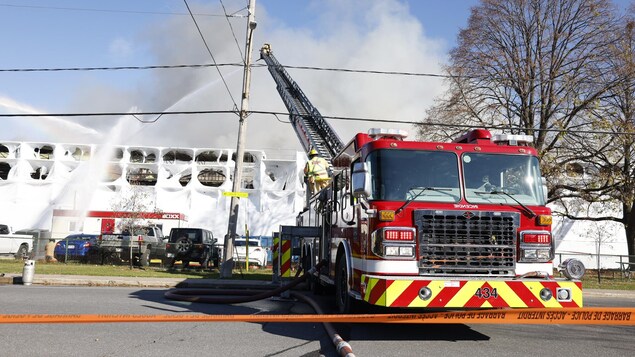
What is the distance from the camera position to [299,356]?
5.50 metres

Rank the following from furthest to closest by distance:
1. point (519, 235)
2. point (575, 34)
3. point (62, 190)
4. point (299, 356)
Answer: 1. point (62, 190)
2. point (575, 34)
3. point (519, 235)
4. point (299, 356)

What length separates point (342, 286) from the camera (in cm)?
752

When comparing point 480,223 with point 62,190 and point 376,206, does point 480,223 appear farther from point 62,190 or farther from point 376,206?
point 62,190

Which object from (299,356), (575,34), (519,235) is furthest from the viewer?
(575,34)

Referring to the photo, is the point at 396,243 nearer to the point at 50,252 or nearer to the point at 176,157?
the point at 50,252

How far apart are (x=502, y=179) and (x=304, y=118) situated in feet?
61.4

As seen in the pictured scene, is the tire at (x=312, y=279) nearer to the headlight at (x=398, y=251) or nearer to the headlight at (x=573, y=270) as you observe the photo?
the headlight at (x=398, y=251)

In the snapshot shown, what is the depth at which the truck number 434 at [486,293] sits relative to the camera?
6.09m

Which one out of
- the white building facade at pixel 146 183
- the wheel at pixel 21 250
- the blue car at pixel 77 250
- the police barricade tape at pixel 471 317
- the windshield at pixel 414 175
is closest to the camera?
the police barricade tape at pixel 471 317

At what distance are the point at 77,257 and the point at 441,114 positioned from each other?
1650 centimetres

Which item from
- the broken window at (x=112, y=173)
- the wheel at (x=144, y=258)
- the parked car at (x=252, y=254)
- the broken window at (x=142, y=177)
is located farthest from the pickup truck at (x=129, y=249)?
the broken window at (x=112, y=173)

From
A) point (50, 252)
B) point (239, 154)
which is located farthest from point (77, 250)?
point (239, 154)

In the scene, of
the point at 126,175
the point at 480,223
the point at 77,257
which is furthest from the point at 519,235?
the point at 126,175

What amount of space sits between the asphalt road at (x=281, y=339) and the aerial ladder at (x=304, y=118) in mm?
11051
